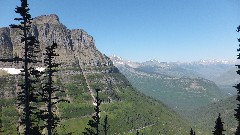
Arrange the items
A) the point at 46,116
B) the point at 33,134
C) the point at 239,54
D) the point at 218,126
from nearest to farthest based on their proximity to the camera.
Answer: the point at 46,116
the point at 33,134
the point at 239,54
the point at 218,126

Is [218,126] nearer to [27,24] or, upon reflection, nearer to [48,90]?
[48,90]

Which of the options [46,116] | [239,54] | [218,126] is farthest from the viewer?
[218,126]

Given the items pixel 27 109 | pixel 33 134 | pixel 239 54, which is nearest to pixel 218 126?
pixel 239 54

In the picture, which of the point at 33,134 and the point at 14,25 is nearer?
the point at 14,25

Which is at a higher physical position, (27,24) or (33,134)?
(27,24)

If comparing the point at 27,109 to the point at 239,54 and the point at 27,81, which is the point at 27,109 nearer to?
the point at 27,81

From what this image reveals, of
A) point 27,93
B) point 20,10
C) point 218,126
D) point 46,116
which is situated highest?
point 20,10

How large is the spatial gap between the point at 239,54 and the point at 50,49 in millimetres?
30143

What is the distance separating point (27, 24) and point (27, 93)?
312 inches

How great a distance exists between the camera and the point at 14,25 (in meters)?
39.3

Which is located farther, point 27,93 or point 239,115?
point 239,115

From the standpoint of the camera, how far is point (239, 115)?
5753cm

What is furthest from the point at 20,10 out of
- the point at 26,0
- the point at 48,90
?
the point at 48,90

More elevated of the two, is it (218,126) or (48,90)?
(48,90)
